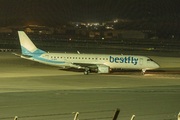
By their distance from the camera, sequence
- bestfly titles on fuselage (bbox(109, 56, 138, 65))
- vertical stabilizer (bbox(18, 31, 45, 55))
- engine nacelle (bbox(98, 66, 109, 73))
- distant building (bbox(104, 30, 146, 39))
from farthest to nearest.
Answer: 1. distant building (bbox(104, 30, 146, 39))
2. vertical stabilizer (bbox(18, 31, 45, 55))
3. bestfly titles on fuselage (bbox(109, 56, 138, 65))
4. engine nacelle (bbox(98, 66, 109, 73))

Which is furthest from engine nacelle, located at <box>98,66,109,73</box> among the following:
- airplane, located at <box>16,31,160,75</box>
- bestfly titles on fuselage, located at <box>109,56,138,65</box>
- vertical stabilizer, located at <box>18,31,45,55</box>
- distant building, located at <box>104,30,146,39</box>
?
distant building, located at <box>104,30,146,39</box>

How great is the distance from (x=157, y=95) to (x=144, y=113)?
255 inches

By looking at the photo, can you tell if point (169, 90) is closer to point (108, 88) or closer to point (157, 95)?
point (157, 95)

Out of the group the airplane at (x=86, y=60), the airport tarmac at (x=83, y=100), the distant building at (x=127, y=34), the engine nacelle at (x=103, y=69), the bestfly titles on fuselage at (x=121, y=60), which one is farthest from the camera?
the distant building at (x=127, y=34)

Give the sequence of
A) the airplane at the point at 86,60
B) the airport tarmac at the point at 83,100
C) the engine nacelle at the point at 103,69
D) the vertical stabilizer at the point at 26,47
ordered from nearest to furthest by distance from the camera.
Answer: the airport tarmac at the point at 83,100, the engine nacelle at the point at 103,69, the airplane at the point at 86,60, the vertical stabilizer at the point at 26,47

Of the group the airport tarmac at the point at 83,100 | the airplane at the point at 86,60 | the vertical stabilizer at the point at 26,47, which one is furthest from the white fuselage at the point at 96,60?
the airport tarmac at the point at 83,100

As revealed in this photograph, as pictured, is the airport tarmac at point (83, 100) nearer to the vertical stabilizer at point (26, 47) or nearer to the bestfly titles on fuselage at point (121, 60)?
the bestfly titles on fuselage at point (121, 60)

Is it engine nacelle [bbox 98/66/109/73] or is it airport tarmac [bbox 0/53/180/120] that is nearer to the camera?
airport tarmac [bbox 0/53/180/120]

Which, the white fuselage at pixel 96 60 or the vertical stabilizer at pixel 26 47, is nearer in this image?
the white fuselage at pixel 96 60

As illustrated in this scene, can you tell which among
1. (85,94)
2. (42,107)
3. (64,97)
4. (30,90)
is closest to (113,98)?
(85,94)

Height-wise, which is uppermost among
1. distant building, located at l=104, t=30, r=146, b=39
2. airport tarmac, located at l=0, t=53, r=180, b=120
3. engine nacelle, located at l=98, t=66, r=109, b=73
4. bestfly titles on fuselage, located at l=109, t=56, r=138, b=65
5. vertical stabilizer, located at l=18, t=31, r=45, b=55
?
distant building, located at l=104, t=30, r=146, b=39

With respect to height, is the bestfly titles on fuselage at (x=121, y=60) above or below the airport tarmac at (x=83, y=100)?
above

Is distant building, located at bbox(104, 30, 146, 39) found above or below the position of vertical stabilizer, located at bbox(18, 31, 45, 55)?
above

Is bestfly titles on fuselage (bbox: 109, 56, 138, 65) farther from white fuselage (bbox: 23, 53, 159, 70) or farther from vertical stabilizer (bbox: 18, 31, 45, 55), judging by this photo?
vertical stabilizer (bbox: 18, 31, 45, 55)
